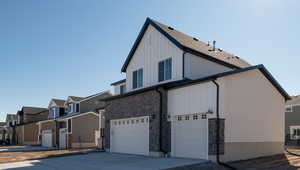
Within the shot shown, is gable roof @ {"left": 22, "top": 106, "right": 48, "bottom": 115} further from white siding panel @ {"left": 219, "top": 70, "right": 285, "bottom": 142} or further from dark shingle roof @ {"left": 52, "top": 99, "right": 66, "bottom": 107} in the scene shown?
white siding panel @ {"left": 219, "top": 70, "right": 285, "bottom": 142}

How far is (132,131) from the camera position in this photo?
20.0 m

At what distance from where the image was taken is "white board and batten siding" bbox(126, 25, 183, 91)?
19.0 meters

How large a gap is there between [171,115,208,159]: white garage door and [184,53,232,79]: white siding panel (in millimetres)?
3492

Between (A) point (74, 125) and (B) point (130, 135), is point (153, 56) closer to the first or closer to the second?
(B) point (130, 135)

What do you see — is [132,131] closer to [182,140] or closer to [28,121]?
[182,140]

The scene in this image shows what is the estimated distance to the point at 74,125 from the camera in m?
34.4

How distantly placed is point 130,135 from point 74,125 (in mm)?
16303

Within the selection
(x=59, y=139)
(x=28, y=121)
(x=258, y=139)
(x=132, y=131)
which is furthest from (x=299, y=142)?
(x=28, y=121)

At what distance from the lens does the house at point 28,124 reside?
4931 cm

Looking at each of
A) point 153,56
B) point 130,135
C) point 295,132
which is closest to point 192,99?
point 130,135

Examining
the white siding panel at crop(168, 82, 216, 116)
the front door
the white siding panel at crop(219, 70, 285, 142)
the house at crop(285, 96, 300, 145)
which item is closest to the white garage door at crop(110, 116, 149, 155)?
the white siding panel at crop(168, 82, 216, 116)

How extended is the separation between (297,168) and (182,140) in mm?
6009

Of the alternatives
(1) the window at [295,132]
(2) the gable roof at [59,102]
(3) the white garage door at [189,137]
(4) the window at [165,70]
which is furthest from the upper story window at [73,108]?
(1) the window at [295,132]

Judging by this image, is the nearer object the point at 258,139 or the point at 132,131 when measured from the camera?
the point at 258,139
